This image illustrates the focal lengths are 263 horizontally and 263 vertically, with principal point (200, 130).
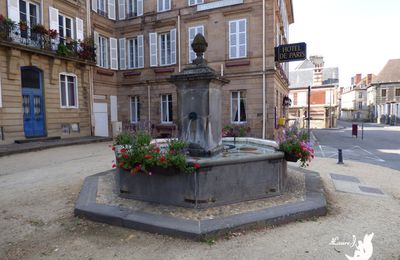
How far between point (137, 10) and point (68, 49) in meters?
6.08

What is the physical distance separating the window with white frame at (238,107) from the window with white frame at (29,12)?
1126cm

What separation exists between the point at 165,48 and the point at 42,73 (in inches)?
297

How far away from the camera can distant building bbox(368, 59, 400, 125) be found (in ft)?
155

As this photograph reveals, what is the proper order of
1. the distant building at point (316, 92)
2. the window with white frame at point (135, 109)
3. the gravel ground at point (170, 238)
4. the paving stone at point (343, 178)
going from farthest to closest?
1. the distant building at point (316, 92)
2. the window with white frame at point (135, 109)
3. the paving stone at point (343, 178)
4. the gravel ground at point (170, 238)

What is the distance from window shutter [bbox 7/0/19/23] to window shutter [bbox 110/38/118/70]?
6271 mm

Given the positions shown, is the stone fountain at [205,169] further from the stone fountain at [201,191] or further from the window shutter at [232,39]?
the window shutter at [232,39]

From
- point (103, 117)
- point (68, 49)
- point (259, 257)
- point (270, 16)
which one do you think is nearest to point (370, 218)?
point (259, 257)

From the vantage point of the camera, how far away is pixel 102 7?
17.9 m

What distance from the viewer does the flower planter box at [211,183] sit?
416 cm

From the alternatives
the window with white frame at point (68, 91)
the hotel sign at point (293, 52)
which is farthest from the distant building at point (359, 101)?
the window with white frame at point (68, 91)

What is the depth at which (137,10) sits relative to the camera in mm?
18234

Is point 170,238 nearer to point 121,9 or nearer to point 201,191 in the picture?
point 201,191

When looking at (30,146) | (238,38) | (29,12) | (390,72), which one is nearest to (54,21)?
(29,12)

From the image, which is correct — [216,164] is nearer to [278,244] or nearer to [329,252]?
[278,244]
